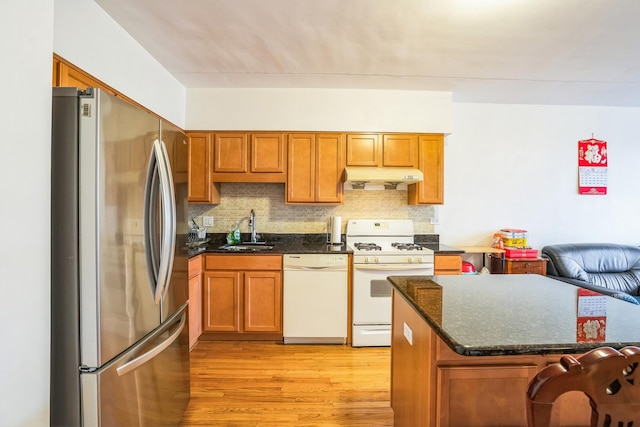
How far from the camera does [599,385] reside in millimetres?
659

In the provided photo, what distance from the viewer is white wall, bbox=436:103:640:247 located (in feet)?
12.4

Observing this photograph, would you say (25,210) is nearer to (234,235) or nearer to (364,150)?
(234,235)

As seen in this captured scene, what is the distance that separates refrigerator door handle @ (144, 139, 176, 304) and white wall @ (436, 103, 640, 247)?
3.17m

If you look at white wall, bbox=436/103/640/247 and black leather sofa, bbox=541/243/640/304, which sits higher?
white wall, bbox=436/103/640/247

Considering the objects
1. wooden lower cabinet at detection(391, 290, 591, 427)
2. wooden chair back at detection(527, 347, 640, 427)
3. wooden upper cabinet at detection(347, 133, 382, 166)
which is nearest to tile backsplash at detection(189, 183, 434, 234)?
wooden upper cabinet at detection(347, 133, 382, 166)

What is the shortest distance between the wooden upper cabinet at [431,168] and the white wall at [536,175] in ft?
1.51

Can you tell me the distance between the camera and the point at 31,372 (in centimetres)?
102

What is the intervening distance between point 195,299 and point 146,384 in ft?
4.72

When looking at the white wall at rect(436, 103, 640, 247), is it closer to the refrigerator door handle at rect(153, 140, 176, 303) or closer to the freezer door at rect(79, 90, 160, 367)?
the refrigerator door handle at rect(153, 140, 176, 303)

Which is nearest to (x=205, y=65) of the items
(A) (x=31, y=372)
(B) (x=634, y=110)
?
(A) (x=31, y=372)

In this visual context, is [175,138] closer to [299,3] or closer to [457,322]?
[299,3]

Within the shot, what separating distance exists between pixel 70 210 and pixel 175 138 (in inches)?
→ 28.6

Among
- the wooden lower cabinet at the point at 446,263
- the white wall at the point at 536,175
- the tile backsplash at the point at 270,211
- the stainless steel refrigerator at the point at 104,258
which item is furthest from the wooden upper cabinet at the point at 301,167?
the stainless steel refrigerator at the point at 104,258

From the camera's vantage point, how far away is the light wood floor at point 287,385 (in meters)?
1.96
